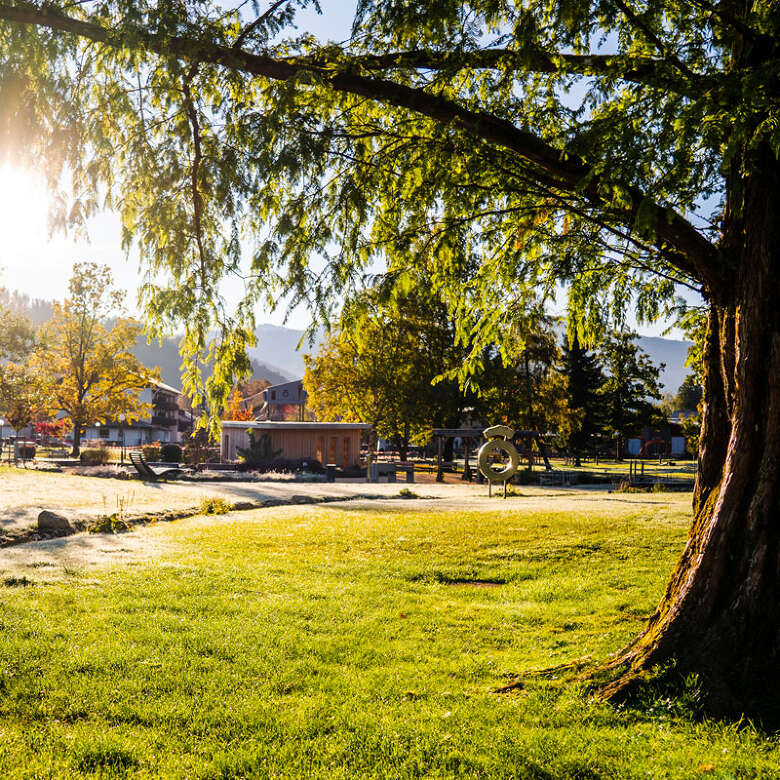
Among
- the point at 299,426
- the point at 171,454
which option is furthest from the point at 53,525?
the point at 171,454

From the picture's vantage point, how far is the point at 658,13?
248 inches

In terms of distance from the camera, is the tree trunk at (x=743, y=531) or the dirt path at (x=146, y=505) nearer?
the tree trunk at (x=743, y=531)

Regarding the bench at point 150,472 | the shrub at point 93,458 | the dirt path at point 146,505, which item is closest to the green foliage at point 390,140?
the dirt path at point 146,505

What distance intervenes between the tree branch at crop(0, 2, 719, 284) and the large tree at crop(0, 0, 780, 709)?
0.02 metres

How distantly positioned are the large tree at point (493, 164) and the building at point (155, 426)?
229 ft

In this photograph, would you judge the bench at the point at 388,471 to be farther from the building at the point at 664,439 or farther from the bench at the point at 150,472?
the building at the point at 664,439

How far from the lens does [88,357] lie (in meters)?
39.1

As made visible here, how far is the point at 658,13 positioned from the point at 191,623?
769 centimetres

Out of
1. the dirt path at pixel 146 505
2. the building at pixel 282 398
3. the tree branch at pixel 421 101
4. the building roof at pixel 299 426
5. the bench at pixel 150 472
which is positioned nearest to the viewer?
the tree branch at pixel 421 101

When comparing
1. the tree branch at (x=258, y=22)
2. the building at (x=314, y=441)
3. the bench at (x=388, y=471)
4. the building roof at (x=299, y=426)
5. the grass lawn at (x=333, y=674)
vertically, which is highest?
the tree branch at (x=258, y=22)

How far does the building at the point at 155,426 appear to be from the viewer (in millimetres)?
77812

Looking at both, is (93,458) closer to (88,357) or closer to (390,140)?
(88,357)

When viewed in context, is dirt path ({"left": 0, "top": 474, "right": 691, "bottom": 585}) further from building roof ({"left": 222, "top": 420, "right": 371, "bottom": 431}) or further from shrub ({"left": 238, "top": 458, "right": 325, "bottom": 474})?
building roof ({"left": 222, "top": 420, "right": 371, "bottom": 431})

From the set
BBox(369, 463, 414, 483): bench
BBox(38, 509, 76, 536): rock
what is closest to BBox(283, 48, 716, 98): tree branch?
BBox(38, 509, 76, 536): rock
